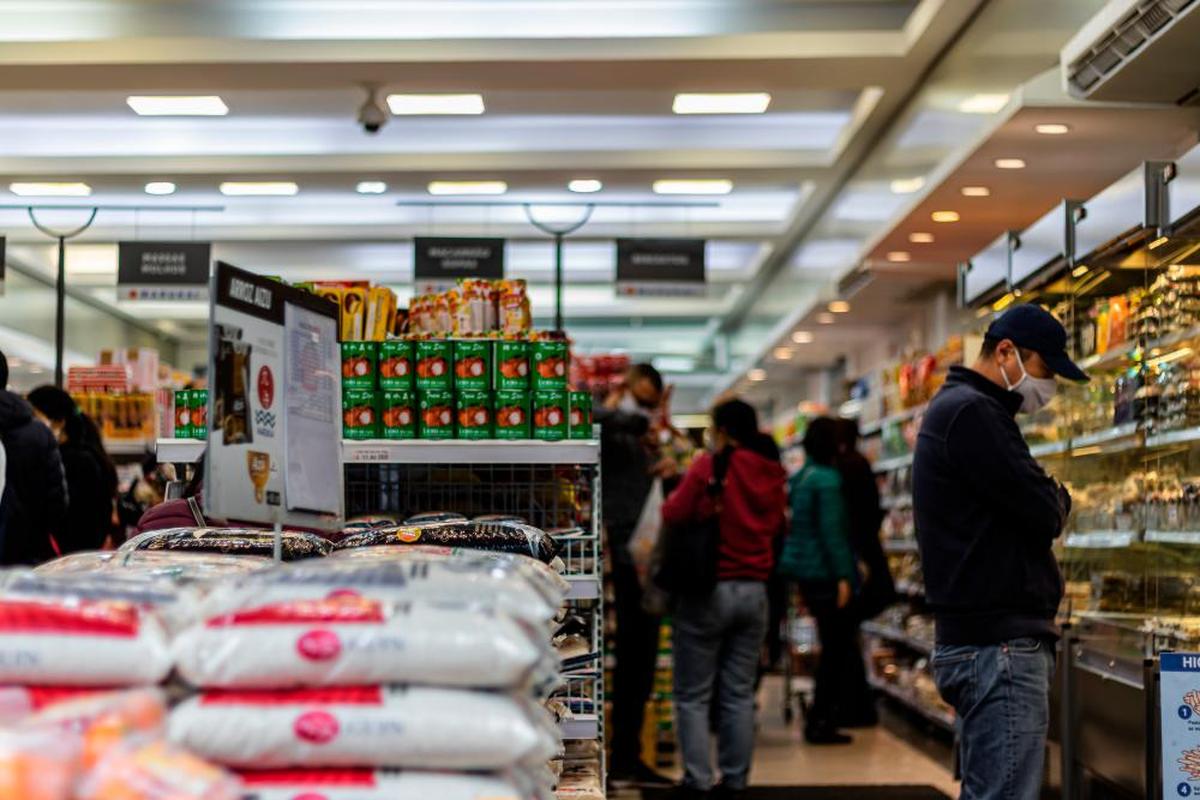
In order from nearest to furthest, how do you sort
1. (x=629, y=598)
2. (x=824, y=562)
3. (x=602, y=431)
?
1. (x=602, y=431)
2. (x=629, y=598)
3. (x=824, y=562)

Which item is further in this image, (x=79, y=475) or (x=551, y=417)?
(x=79, y=475)

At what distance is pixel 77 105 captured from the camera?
1002 centimetres

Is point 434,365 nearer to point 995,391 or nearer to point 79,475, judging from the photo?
point 995,391

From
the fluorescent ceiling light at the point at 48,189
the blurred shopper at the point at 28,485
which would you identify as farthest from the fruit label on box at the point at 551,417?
the fluorescent ceiling light at the point at 48,189

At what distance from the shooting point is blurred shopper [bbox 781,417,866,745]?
7.88 metres

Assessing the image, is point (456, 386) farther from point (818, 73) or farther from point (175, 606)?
point (818, 73)

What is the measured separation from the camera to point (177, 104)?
30.6ft

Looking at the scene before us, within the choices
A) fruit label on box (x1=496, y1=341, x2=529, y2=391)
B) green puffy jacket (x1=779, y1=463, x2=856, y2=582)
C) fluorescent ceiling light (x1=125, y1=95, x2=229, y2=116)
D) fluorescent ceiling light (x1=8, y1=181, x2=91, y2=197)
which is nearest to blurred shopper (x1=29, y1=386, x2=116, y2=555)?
fluorescent ceiling light (x1=125, y1=95, x2=229, y2=116)

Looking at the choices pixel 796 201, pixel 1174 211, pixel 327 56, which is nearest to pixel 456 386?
pixel 1174 211

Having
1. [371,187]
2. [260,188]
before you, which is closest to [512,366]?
[371,187]

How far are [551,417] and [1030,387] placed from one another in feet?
3.95

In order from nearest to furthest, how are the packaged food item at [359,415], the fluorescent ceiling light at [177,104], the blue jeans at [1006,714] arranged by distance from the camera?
the blue jeans at [1006,714] → the packaged food item at [359,415] → the fluorescent ceiling light at [177,104]

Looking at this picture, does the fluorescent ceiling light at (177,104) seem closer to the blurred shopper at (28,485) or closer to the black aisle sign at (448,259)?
the black aisle sign at (448,259)

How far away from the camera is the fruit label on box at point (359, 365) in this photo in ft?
13.0
